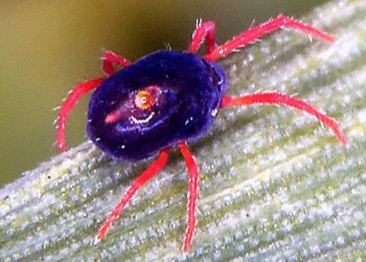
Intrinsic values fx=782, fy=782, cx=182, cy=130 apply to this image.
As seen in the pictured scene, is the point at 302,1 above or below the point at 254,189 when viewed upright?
above

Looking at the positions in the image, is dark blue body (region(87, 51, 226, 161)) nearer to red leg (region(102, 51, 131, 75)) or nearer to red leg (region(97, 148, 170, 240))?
red leg (region(97, 148, 170, 240))

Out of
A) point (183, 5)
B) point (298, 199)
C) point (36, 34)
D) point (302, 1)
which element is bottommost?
point (298, 199)

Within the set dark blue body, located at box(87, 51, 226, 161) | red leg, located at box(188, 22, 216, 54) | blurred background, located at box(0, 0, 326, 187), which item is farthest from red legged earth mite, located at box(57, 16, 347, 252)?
blurred background, located at box(0, 0, 326, 187)

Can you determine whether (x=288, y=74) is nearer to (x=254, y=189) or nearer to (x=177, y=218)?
(x=254, y=189)

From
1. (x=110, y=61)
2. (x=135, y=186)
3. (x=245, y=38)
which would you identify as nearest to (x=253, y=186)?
(x=135, y=186)

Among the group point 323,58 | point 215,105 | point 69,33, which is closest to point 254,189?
point 215,105

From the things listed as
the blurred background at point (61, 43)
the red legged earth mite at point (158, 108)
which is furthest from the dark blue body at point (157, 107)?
the blurred background at point (61, 43)
